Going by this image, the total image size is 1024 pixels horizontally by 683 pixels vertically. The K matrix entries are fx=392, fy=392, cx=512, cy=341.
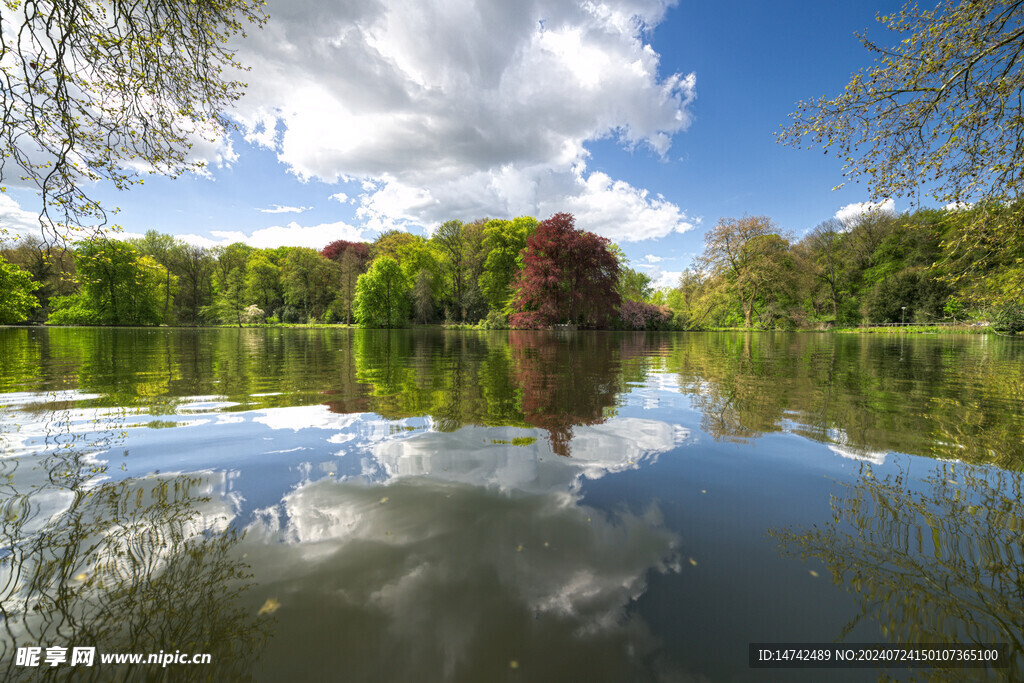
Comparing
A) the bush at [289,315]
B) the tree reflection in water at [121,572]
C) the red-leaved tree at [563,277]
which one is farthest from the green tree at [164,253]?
the tree reflection in water at [121,572]

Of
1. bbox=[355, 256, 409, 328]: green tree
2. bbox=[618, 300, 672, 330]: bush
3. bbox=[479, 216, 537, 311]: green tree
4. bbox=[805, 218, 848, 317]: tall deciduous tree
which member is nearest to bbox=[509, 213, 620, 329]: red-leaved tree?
bbox=[618, 300, 672, 330]: bush

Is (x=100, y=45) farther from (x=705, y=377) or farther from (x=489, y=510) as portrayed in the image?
(x=705, y=377)

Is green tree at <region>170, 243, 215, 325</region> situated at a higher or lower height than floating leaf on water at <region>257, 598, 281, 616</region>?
higher

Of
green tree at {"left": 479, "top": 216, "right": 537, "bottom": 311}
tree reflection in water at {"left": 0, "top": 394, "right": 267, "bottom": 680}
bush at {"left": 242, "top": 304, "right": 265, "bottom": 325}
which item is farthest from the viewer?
bush at {"left": 242, "top": 304, "right": 265, "bottom": 325}

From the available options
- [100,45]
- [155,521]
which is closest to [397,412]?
[155,521]

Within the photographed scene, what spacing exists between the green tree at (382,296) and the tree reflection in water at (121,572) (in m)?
54.6

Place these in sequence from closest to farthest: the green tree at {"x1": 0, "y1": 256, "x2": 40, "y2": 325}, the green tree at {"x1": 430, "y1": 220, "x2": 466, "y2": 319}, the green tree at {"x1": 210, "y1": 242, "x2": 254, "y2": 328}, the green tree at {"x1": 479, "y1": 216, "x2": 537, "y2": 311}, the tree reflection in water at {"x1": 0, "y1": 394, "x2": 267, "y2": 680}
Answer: the tree reflection in water at {"x1": 0, "y1": 394, "x2": 267, "y2": 680} → the green tree at {"x1": 0, "y1": 256, "x2": 40, "y2": 325} → the green tree at {"x1": 479, "y1": 216, "x2": 537, "y2": 311} → the green tree at {"x1": 430, "y1": 220, "x2": 466, "y2": 319} → the green tree at {"x1": 210, "y1": 242, "x2": 254, "y2": 328}

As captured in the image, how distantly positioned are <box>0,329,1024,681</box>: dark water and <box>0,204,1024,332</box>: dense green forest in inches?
1420

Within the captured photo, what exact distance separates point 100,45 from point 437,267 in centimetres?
5245

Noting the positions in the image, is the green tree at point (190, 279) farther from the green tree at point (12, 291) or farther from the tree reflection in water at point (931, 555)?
the tree reflection in water at point (931, 555)

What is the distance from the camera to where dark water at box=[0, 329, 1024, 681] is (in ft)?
5.88

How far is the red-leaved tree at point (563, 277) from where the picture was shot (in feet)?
131

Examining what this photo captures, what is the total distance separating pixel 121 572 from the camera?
2.23 m

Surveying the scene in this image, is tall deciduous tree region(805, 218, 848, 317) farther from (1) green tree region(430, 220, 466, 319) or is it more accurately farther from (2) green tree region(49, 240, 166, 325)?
(2) green tree region(49, 240, 166, 325)
